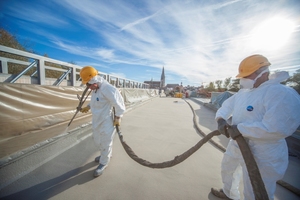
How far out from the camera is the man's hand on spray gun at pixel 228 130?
4.20 feet

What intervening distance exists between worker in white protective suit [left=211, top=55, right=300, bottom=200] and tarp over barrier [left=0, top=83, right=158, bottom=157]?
3.52m

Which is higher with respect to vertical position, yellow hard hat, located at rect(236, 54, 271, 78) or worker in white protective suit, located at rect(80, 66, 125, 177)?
yellow hard hat, located at rect(236, 54, 271, 78)

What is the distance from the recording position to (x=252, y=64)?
133cm

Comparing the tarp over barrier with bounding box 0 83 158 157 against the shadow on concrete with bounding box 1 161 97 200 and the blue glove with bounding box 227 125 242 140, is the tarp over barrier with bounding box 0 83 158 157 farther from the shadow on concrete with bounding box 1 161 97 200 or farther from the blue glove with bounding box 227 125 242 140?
the blue glove with bounding box 227 125 242 140

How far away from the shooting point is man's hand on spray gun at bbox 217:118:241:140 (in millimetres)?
1281

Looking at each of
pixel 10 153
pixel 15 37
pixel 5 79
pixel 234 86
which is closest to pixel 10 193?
pixel 10 153

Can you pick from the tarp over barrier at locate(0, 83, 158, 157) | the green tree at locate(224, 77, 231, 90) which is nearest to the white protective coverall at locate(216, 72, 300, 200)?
the tarp over barrier at locate(0, 83, 158, 157)

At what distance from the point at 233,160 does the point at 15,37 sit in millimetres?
18014

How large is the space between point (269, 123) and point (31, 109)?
4.52 m

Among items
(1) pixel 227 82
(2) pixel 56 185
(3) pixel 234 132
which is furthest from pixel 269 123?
(1) pixel 227 82

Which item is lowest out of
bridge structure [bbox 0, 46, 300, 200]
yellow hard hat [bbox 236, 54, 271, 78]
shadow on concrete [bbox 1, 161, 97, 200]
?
shadow on concrete [bbox 1, 161, 97, 200]

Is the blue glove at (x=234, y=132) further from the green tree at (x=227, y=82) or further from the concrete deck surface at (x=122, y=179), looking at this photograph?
the green tree at (x=227, y=82)

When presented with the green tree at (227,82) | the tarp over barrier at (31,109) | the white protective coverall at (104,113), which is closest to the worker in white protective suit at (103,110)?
the white protective coverall at (104,113)

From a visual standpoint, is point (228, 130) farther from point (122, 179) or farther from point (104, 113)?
point (104, 113)
